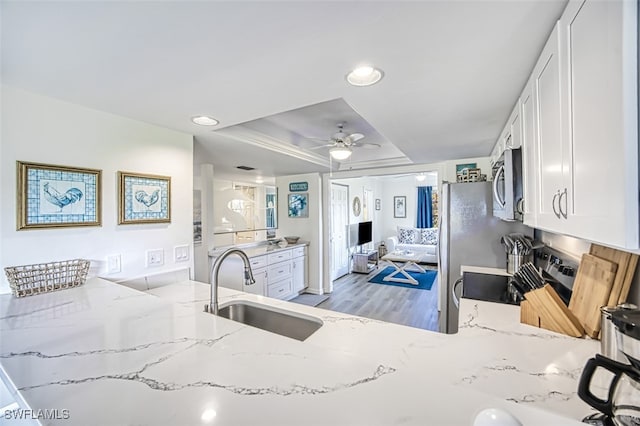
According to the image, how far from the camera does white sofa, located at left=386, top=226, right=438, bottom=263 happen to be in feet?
22.0

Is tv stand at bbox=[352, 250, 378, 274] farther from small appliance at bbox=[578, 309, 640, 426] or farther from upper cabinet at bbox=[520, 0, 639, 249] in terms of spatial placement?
small appliance at bbox=[578, 309, 640, 426]

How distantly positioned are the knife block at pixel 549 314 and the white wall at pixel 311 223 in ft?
11.0

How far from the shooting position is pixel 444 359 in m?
0.95

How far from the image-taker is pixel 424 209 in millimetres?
7309

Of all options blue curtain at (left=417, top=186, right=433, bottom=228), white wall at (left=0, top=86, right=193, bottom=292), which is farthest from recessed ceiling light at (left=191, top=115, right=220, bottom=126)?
blue curtain at (left=417, top=186, right=433, bottom=228)

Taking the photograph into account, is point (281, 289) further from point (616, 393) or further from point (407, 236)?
point (407, 236)

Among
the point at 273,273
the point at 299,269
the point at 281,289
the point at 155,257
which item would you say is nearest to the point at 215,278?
the point at 155,257

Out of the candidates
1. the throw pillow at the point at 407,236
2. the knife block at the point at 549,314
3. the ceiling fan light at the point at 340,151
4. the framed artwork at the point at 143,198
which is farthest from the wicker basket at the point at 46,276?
the throw pillow at the point at 407,236

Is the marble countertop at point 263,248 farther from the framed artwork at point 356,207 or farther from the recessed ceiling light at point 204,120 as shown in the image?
the framed artwork at point 356,207

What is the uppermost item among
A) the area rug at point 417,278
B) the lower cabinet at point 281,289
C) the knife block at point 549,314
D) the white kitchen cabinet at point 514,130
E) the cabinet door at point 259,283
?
the white kitchen cabinet at point 514,130

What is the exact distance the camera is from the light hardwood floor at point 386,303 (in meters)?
3.45

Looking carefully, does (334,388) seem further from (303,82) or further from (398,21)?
(303,82)

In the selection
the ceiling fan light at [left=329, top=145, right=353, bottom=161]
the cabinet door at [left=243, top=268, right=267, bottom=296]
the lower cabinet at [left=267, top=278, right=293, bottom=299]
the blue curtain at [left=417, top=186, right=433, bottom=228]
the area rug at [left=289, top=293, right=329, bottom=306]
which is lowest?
the area rug at [left=289, top=293, right=329, bottom=306]

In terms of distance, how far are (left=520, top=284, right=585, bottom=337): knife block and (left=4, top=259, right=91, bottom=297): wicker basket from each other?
242cm
